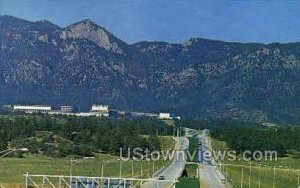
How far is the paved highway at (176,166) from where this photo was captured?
75.3 meters

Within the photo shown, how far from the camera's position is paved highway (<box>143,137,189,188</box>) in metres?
75.3

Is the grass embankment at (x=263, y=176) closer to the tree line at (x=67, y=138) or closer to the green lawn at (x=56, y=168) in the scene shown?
the green lawn at (x=56, y=168)

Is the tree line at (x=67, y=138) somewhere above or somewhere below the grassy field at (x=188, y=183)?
above

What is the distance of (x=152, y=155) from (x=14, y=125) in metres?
23.6

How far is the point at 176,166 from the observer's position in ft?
358

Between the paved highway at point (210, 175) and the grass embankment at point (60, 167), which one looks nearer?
the grass embankment at point (60, 167)

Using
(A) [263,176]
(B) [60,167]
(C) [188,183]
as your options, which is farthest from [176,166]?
(C) [188,183]

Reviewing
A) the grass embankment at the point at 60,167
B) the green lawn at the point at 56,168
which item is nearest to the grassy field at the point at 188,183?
the grass embankment at the point at 60,167

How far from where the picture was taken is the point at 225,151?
150875mm

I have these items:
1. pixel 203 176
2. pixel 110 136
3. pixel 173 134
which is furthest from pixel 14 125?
pixel 173 134

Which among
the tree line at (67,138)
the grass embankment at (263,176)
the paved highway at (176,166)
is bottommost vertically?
the grass embankment at (263,176)

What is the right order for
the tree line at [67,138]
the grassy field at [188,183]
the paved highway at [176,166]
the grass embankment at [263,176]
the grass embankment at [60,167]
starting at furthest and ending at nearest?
the tree line at [67,138] < the grass embankment at [263,176] < the grass embankment at [60,167] < the grassy field at [188,183] < the paved highway at [176,166]

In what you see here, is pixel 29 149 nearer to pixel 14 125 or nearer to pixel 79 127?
pixel 14 125

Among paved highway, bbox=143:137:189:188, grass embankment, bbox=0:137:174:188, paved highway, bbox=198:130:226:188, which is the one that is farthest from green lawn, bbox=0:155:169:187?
paved highway, bbox=198:130:226:188
